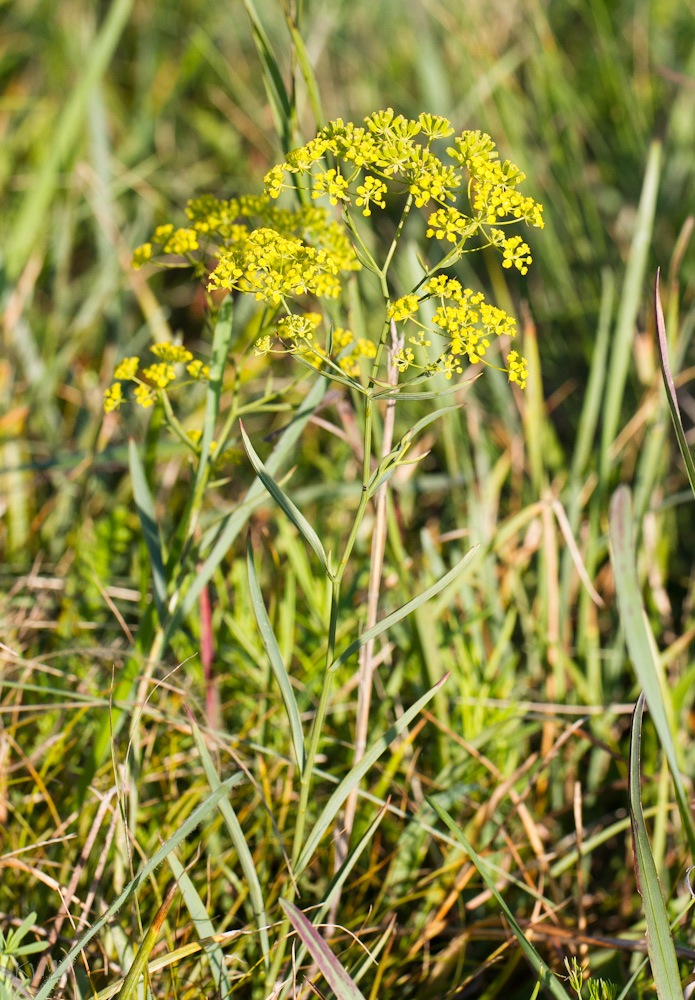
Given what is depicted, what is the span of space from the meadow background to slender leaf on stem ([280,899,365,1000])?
0.11m

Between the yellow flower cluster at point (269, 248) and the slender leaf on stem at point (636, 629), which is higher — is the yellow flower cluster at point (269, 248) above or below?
above

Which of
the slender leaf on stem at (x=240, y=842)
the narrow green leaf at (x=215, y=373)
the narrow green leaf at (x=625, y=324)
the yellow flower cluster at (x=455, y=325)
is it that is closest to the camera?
the yellow flower cluster at (x=455, y=325)

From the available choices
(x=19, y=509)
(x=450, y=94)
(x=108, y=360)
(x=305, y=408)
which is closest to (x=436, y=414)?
(x=305, y=408)

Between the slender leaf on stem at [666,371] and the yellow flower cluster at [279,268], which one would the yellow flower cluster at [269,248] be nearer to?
the yellow flower cluster at [279,268]

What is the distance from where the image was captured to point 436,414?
74 centimetres

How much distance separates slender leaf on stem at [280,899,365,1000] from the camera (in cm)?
75

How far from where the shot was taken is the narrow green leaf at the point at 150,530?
99 centimetres

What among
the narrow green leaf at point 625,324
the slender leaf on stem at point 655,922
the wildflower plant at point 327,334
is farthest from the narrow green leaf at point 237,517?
the narrow green leaf at point 625,324

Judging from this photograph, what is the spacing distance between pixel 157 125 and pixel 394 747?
1.85 metres

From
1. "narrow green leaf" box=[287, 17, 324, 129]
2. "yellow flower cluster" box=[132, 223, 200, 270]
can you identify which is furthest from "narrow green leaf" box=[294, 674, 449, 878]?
"narrow green leaf" box=[287, 17, 324, 129]

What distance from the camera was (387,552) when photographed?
1.36 metres

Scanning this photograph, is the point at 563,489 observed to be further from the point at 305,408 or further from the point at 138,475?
the point at 138,475

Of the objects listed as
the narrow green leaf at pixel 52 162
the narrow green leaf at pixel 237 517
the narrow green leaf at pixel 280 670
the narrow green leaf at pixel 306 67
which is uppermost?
the narrow green leaf at pixel 52 162

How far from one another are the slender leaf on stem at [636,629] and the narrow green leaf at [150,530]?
0.49 meters
